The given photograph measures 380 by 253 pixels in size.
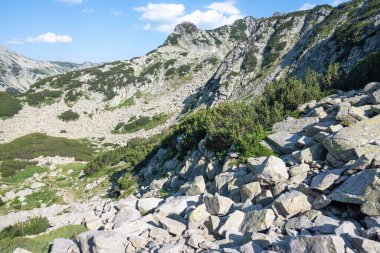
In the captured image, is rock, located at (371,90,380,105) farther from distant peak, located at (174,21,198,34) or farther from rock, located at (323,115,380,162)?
distant peak, located at (174,21,198,34)

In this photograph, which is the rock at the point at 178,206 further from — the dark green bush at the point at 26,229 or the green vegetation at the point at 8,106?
the green vegetation at the point at 8,106

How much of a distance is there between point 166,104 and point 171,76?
1310 cm

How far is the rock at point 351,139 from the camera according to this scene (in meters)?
8.41

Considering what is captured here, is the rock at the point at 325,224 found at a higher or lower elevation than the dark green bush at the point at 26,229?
higher

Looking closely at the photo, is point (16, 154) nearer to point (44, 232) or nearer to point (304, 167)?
point (44, 232)

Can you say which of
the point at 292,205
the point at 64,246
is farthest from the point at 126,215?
the point at 292,205

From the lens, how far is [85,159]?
121 ft

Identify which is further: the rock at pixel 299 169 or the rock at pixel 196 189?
the rock at pixel 196 189

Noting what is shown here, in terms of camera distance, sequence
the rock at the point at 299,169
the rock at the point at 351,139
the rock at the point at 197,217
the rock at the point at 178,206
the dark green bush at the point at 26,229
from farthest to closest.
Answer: the dark green bush at the point at 26,229
the rock at the point at 178,206
the rock at the point at 299,169
the rock at the point at 197,217
the rock at the point at 351,139

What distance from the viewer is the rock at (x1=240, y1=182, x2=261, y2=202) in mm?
8992

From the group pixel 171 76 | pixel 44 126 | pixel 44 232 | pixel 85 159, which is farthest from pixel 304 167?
pixel 171 76

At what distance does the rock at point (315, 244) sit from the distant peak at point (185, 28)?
336 feet

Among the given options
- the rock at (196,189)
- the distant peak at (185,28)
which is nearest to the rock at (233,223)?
the rock at (196,189)

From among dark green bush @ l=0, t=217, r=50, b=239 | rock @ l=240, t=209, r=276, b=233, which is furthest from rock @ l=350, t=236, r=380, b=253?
dark green bush @ l=0, t=217, r=50, b=239
